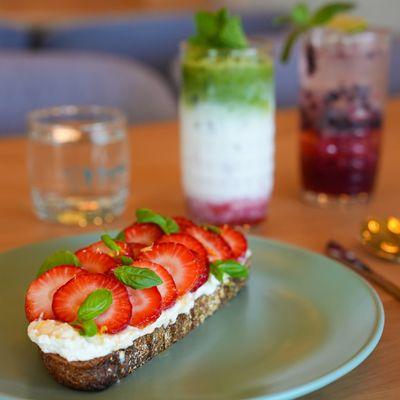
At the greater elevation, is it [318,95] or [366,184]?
[318,95]

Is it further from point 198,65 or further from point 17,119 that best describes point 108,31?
Answer: point 198,65

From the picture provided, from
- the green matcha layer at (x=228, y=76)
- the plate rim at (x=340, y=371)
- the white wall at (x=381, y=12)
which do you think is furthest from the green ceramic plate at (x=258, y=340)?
the white wall at (x=381, y=12)

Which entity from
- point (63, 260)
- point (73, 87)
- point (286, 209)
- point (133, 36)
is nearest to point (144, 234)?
point (63, 260)

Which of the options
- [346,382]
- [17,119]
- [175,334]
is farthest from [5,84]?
[346,382]

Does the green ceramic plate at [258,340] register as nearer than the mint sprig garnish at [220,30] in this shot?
Yes

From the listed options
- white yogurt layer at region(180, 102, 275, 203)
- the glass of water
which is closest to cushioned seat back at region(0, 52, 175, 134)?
the glass of water

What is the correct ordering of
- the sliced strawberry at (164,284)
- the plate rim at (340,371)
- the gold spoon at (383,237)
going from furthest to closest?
the gold spoon at (383,237) → the sliced strawberry at (164,284) → the plate rim at (340,371)

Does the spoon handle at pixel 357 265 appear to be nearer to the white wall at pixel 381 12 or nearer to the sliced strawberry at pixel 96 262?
the sliced strawberry at pixel 96 262
